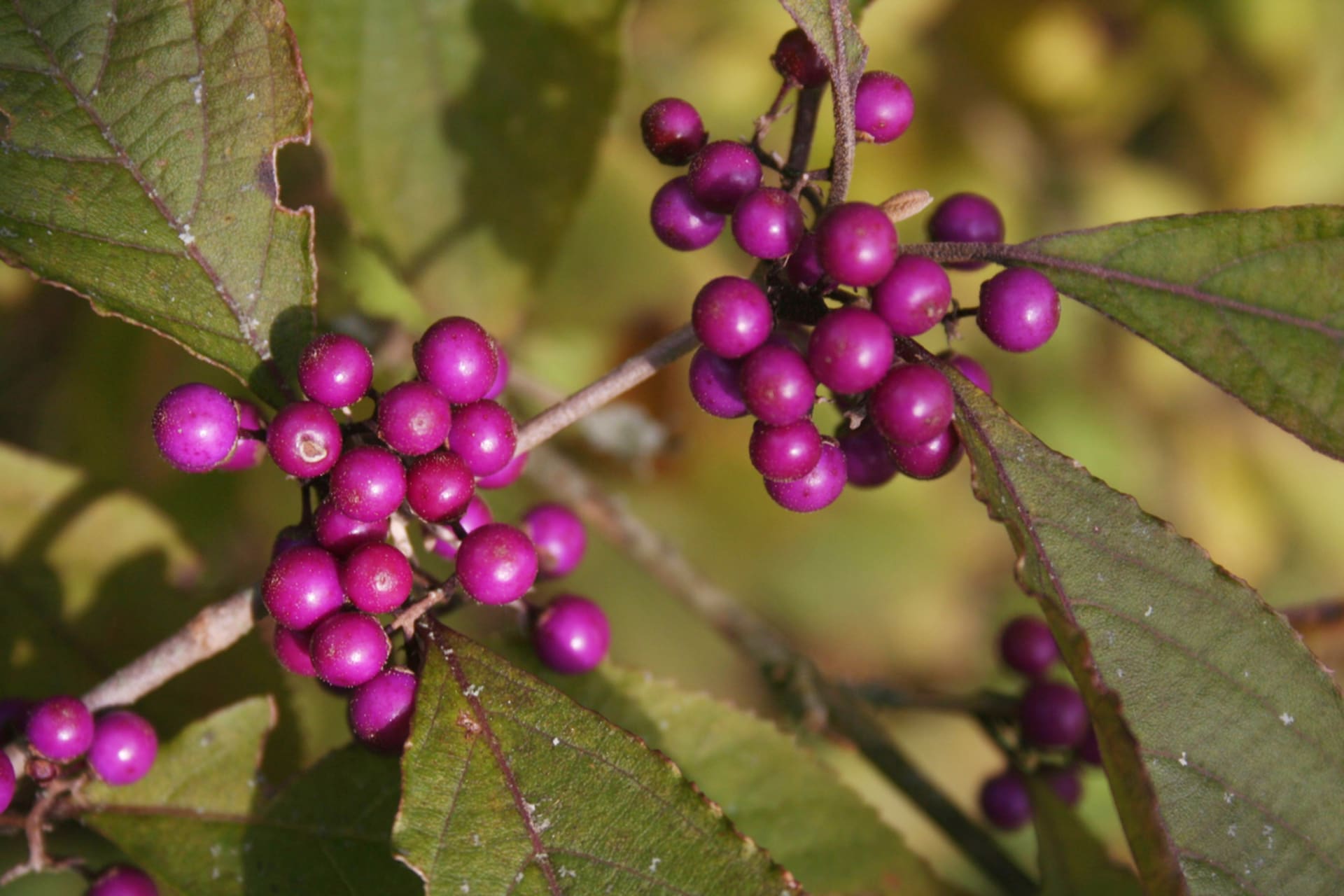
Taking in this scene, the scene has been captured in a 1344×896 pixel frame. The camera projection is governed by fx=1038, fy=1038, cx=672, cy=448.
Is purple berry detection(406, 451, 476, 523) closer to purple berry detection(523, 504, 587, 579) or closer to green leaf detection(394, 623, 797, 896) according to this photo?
green leaf detection(394, 623, 797, 896)

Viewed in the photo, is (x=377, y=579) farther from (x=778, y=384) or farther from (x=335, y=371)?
(x=778, y=384)

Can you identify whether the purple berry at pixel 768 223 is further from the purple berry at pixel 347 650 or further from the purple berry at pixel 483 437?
the purple berry at pixel 347 650

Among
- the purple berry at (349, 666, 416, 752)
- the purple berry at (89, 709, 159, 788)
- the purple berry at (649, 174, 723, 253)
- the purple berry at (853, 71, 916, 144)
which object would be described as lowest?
the purple berry at (89, 709, 159, 788)

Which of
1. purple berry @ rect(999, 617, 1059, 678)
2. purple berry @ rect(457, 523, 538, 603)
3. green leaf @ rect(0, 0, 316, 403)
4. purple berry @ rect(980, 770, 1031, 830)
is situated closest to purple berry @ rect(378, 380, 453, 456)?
purple berry @ rect(457, 523, 538, 603)

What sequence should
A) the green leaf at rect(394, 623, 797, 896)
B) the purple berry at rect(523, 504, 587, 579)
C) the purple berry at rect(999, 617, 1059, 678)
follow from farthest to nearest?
the purple berry at rect(999, 617, 1059, 678)
the purple berry at rect(523, 504, 587, 579)
the green leaf at rect(394, 623, 797, 896)

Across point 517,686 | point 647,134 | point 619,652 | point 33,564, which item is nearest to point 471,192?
point 647,134

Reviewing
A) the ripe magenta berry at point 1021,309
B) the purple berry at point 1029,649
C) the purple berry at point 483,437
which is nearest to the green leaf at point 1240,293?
the ripe magenta berry at point 1021,309

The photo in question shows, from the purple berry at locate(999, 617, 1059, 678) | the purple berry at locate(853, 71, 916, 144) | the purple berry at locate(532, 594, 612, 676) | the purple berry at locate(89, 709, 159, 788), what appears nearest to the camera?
the purple berry at locate(853, 71, 916, 144)
